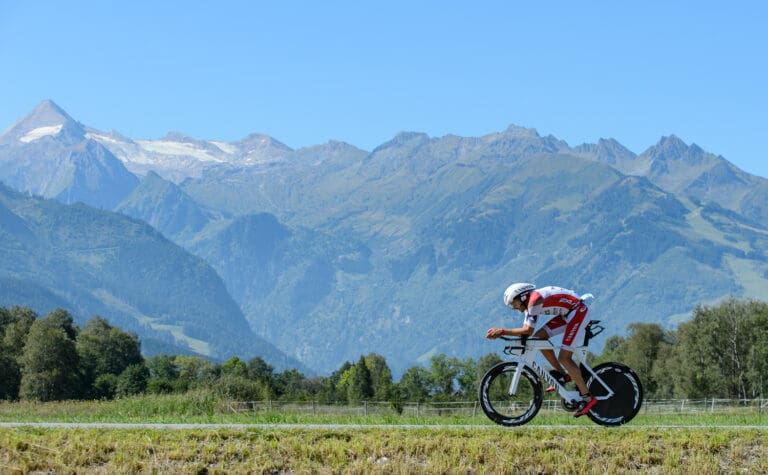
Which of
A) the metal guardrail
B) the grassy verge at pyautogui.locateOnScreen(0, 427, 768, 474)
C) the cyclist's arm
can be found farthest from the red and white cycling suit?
the metal guardrail

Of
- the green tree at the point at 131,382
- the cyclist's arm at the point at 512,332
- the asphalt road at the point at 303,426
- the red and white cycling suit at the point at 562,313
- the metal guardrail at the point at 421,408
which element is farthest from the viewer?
the green tree at the point at 131,382

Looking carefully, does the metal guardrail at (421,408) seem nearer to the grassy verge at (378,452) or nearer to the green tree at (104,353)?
the grassy verge at (378,452)

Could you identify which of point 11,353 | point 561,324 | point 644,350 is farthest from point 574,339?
point 644,350

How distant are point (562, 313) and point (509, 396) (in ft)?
7.35

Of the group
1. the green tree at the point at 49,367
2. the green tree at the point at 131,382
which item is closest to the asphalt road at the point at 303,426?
the green tree at the point at 49,367

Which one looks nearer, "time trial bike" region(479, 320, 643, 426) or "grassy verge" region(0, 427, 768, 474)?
"grassy verge" region(0, 427, 768, 474)

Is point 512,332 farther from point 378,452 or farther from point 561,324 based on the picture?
point 378,452

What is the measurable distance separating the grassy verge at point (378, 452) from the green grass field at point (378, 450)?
2cm

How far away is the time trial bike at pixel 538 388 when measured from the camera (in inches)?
856

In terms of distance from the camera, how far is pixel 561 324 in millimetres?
21766

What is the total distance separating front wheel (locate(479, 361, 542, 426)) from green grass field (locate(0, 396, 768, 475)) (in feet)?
2.27

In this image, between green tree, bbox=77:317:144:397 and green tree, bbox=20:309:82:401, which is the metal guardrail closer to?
green tree, bbox=20:309:82:401

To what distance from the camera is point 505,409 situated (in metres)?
22.1

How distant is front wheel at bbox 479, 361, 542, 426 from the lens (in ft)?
71.6
